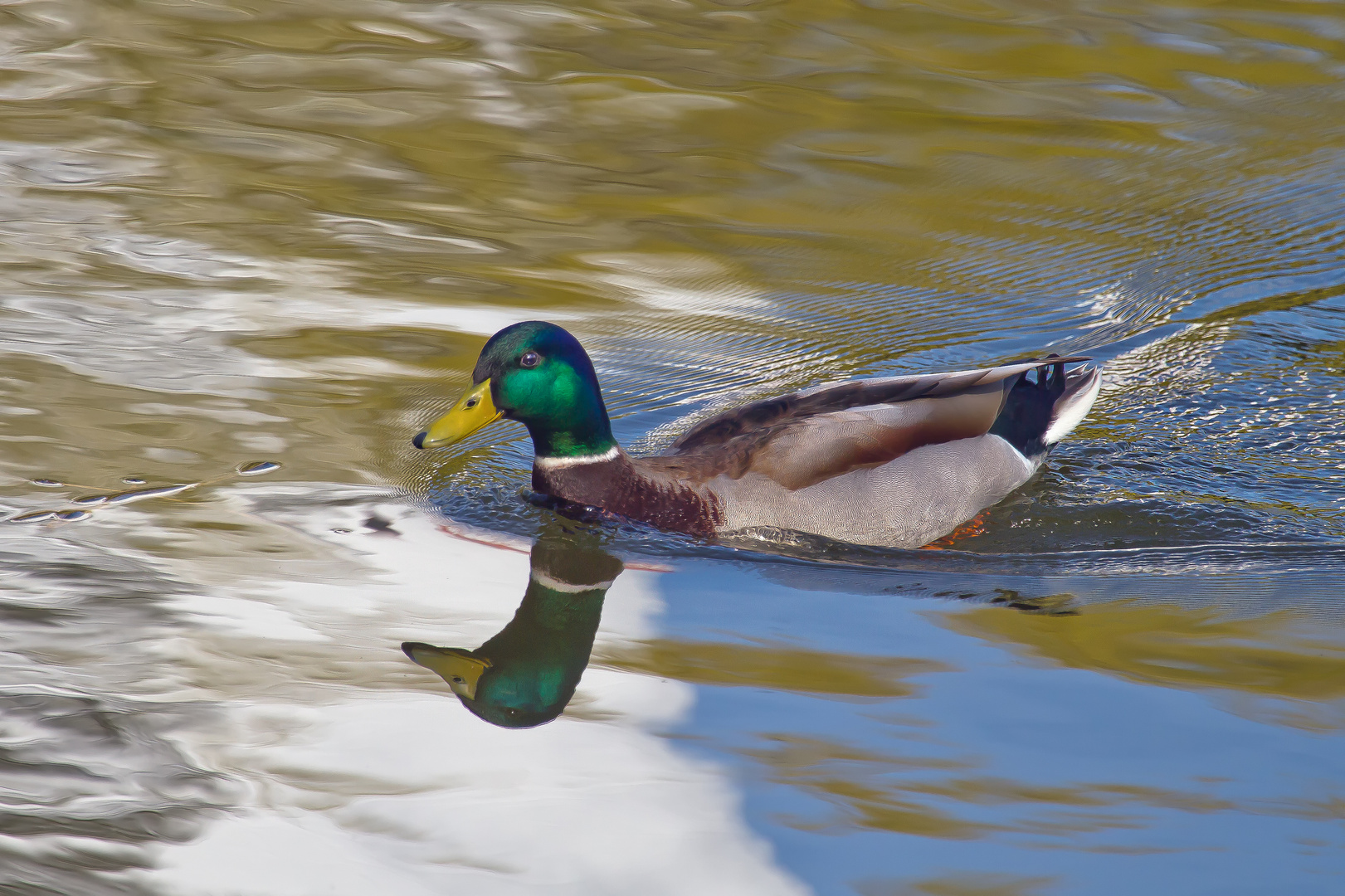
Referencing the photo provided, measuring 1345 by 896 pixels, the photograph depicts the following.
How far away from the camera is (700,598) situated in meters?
4.33

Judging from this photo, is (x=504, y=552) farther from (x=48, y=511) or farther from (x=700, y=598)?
(x=48, y=511)

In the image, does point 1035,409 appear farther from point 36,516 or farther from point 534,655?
point 36,516

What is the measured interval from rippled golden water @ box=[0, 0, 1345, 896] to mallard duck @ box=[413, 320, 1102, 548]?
174mm

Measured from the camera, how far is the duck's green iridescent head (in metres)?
4.88

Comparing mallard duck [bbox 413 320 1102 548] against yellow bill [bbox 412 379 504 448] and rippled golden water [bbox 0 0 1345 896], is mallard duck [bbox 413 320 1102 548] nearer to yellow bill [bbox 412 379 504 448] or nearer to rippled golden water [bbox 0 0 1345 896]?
yellow bill [bbox 412 379 504 448]

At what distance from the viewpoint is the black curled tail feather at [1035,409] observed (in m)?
5.71

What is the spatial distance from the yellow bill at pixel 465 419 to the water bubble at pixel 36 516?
1218mm

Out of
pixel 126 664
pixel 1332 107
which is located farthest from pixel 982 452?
pixel 1332 107

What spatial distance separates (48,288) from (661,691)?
4.47 metres

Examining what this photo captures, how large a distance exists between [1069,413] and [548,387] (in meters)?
2.24

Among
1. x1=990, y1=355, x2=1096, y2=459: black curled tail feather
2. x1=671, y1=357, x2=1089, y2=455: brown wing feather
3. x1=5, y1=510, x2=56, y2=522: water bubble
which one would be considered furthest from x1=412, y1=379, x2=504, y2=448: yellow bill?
x1=990, y1=355, x2=1096, y2=459: black curled tail feather

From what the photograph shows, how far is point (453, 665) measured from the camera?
3807 millimetres

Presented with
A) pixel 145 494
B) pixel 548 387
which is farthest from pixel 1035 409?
pixel 145 494

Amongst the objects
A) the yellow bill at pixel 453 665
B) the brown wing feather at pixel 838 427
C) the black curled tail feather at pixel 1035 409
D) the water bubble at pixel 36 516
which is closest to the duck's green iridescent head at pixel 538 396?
the brown wing feather at pixel 838 427
